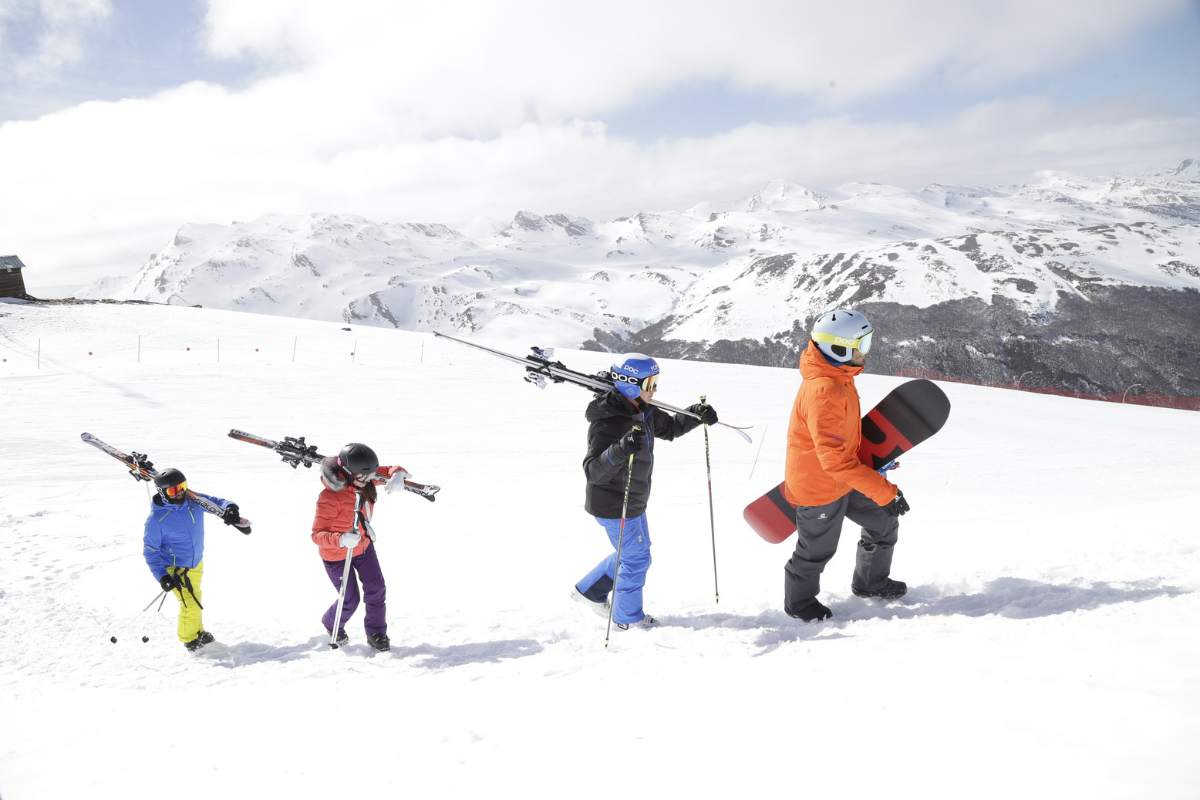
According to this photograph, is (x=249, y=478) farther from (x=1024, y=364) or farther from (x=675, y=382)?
(x=1024, y=364)

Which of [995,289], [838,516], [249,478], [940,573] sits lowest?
[249,478]

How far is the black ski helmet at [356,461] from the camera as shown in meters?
5.55

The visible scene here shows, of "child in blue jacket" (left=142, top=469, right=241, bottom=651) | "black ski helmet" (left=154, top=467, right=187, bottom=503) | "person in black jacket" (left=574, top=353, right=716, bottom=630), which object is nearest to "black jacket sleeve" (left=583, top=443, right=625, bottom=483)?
"person in black jacket" (left=574, top=353, right=716, bottom=630)

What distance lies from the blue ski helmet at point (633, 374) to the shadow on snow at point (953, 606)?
6.79 feet

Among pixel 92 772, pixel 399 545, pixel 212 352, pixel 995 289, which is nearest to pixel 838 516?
pixel 92 772

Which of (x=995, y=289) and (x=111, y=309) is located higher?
(x=995, y=289)

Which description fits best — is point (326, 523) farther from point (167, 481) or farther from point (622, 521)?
point (622, 521)

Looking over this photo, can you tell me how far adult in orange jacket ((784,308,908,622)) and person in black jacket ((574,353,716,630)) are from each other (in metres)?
0.89

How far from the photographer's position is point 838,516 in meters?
5.32

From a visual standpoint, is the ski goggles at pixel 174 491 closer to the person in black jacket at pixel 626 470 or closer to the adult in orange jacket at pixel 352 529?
the adult in orange jacket at pixel 352 529

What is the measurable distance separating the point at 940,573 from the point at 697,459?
8.65 m

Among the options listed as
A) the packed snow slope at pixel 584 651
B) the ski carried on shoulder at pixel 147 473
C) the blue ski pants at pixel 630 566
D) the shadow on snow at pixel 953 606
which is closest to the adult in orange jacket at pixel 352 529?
the packed snow slope at pixel 584 651

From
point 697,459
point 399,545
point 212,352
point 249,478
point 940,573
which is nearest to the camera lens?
point 940,573

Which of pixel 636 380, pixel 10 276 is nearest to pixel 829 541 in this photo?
pixel 636 380
